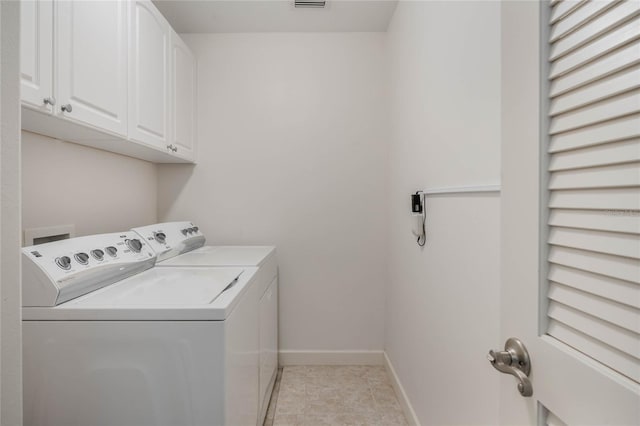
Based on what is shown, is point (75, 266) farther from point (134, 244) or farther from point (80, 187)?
point (80, 187)

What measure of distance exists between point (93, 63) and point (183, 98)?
95 cm

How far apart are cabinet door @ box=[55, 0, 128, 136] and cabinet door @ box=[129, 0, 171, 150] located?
0.08m

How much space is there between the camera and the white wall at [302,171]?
8.13 feet

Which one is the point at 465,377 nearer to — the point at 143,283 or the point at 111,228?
the point at 143,283

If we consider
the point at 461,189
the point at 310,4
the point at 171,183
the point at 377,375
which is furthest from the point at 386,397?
the point at 310,4

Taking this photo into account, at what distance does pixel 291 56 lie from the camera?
2.48 meters

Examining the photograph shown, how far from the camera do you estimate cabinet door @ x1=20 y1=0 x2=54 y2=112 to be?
975mm

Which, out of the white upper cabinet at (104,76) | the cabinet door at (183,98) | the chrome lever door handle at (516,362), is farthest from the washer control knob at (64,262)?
the chrome lever door handle at (516,362)

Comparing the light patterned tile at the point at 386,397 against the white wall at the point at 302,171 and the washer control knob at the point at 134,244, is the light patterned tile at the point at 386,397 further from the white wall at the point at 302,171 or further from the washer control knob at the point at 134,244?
the washer control knob at the point at 134,244

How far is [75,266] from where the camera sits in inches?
45.4

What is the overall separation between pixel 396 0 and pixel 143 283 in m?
2.24

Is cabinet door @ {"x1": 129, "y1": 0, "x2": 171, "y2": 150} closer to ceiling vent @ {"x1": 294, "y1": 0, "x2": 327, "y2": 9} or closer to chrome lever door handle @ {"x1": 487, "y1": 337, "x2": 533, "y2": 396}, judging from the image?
ceiling vent @ {"x1": 294, "y1": 0, "x2": 327, "y2": 9}

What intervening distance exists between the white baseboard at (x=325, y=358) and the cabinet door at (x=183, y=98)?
1695 mm

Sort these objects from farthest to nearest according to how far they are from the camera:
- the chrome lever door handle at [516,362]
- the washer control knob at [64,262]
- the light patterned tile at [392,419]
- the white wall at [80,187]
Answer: the light patterned tile at [392,419] → the white wall at [80,187] → the washer control knob at [64,262] → the chrome lever door handle at [516,362]
